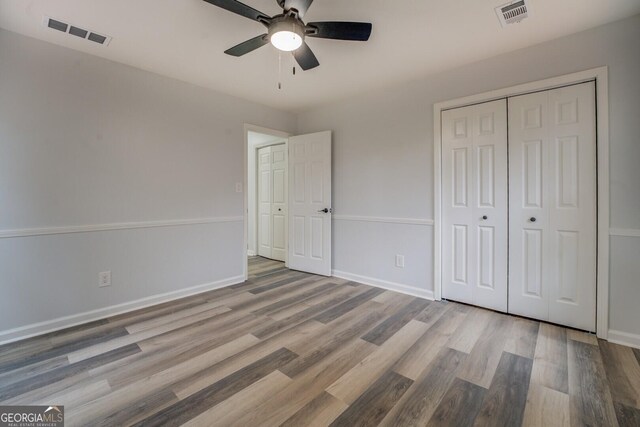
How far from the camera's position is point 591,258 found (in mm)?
2291

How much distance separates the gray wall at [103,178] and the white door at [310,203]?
0.96 metres

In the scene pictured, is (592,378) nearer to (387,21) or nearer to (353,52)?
(387,21)

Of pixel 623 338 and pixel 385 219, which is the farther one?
pixel 385 219

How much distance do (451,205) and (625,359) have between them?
5.42 feet

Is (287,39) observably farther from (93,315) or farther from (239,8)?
(93,315)

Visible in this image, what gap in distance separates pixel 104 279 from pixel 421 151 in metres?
3.41

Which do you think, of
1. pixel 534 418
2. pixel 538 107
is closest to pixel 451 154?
pixel 538 107

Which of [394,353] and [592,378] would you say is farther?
[394,353]

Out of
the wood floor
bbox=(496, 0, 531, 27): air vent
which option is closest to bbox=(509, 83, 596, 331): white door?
the wood floor

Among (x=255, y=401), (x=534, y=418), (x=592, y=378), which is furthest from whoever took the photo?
(x=592, y=378)

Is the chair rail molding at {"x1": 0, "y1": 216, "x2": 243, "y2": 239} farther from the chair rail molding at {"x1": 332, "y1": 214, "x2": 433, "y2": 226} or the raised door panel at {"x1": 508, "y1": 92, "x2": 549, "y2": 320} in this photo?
the raised door panel at {"x1": 508, "y1": 92, "x2": 549, "y2": 320}

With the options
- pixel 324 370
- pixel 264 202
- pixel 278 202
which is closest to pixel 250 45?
pixel 324 370

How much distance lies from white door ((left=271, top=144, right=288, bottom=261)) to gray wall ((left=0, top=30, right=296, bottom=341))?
1423mm
